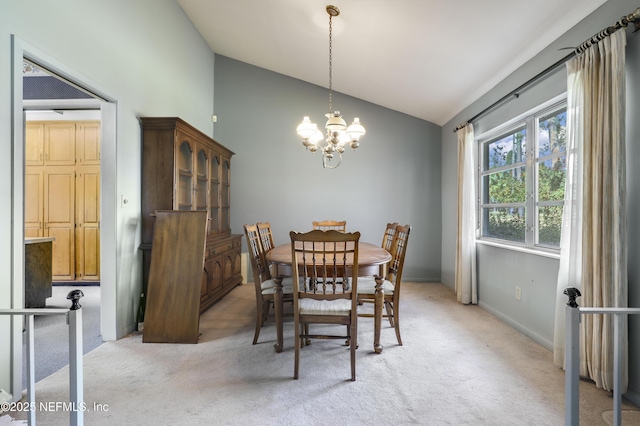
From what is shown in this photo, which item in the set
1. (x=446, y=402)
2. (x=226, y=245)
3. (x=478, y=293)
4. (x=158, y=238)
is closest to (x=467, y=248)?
(x=478, y=293)

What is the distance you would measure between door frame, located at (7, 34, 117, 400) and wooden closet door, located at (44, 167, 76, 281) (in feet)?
8.01

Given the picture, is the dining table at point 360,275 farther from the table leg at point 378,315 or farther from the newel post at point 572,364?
the newel post at point 572,364

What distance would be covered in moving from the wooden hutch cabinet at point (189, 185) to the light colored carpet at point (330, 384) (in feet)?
2.86

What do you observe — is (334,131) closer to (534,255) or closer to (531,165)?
(531,165)

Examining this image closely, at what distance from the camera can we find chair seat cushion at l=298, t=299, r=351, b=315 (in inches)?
79.0

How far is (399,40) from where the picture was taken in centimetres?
294

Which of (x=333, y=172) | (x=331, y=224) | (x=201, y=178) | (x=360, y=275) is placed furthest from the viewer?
(x=333, y=172)

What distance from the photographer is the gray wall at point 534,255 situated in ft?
5.78

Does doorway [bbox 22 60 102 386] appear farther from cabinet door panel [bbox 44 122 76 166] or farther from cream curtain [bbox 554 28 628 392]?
cream curtain [bbox 554 28 628 392]

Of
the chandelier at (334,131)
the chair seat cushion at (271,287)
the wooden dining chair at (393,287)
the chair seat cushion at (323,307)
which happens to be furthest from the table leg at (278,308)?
the chandelier at (334,131)

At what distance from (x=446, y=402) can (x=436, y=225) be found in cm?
327

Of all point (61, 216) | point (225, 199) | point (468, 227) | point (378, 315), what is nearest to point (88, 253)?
point (61, 216)

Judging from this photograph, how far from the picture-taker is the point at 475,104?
142 inches

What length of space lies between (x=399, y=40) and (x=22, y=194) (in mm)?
3265
